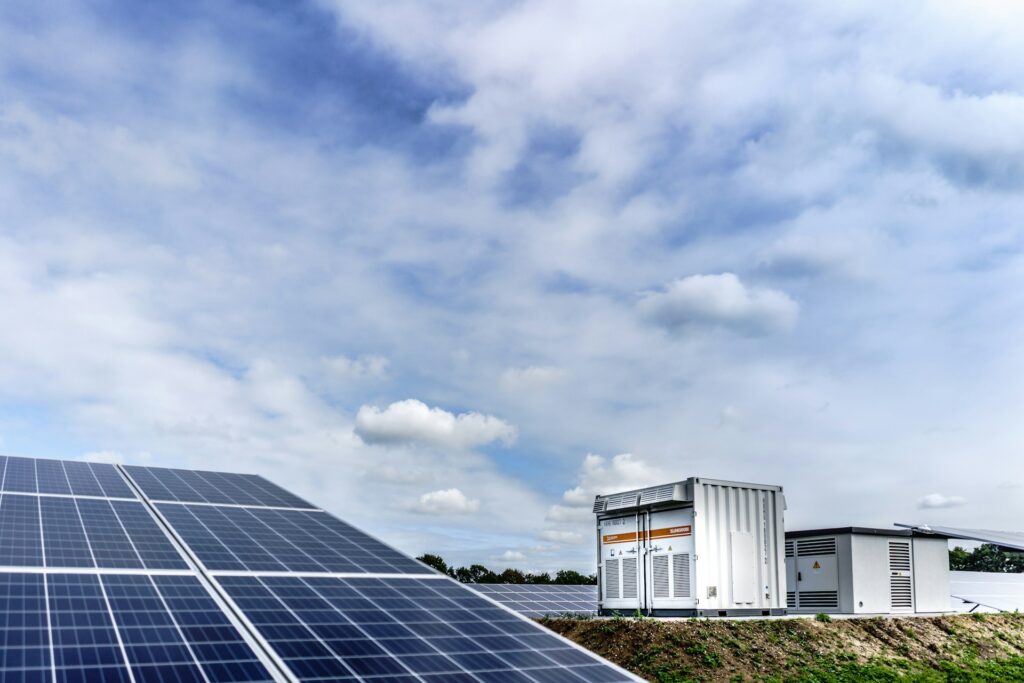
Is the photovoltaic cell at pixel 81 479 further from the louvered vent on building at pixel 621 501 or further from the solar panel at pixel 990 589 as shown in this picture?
the solar panel at pixel 990 589

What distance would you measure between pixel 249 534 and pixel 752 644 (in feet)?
47.7

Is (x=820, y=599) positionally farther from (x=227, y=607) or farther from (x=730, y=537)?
(x=227, y=607)

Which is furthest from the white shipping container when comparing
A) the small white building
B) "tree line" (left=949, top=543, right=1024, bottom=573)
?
"tree line" (left=949, top=543, right=1024, bottom=573)

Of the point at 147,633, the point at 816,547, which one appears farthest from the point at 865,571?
the point at 147,633

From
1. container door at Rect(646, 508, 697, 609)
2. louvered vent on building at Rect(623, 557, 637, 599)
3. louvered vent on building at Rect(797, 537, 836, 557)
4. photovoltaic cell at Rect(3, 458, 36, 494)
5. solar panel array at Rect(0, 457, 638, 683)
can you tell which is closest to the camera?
solar panel array at Rect(0, 457, 638, 683)

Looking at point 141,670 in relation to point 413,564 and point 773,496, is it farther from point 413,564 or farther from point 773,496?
point 773,496

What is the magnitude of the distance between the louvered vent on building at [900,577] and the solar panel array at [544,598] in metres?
10.7

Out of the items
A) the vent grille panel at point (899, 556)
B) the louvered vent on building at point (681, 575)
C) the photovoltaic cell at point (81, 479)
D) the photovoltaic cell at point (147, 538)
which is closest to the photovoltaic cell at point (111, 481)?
the photovoltaic cell at point (81, 479)

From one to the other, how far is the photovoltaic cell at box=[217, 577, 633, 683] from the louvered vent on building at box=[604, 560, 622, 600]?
12.8m

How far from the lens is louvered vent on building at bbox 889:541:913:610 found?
91.8ft

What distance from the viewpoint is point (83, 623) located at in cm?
1095

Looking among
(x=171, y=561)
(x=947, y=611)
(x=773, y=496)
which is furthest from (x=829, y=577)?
(x=171, y=561)

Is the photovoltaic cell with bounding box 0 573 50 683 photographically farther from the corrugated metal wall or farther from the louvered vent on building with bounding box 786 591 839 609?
the louvered vent on building with bounding box 786 591 839 609

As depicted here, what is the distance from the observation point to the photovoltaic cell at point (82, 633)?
956 centimetres
